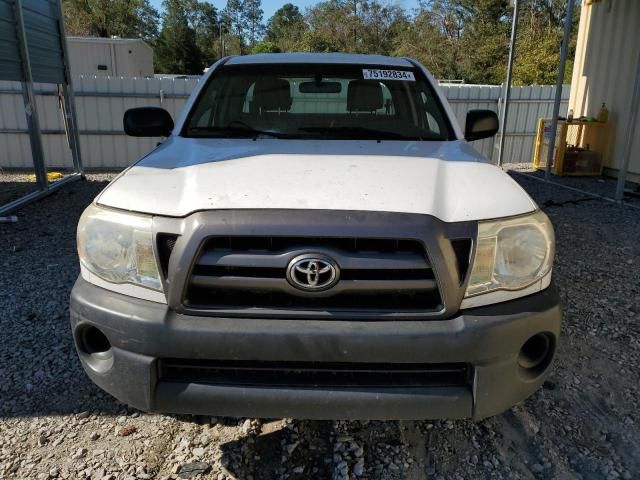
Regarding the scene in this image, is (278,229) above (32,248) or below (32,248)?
above

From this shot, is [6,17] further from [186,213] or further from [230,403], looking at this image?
[230,403]

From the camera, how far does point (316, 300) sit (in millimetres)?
1829

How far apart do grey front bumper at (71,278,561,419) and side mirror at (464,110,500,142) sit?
2.02 m

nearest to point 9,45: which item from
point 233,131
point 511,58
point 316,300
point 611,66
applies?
point 233,131

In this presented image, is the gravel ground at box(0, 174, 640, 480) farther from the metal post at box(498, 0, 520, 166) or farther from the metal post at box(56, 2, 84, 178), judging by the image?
the metal post at box(498, 0, 520, 166)

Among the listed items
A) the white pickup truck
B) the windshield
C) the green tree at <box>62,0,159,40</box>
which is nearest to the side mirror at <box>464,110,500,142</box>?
the windshield

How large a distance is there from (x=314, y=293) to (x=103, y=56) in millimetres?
27032

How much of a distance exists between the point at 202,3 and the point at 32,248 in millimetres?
91617

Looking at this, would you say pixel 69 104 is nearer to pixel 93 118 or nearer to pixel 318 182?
pixel 93 118

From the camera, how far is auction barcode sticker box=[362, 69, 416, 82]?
11.4 feet

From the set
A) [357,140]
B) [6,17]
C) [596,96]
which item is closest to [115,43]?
[6,17]

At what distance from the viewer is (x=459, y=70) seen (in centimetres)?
3716

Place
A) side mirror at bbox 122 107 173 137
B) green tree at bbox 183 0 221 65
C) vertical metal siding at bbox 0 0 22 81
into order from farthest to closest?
green tree at bbox 183 0 221 65, vertical metal siding at bbox 0 0 22 81, side mirror at bbox 122 107 173 137

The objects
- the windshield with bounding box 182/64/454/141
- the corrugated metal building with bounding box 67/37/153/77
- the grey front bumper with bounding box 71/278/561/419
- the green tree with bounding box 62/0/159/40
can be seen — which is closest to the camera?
the grey front bumper with bounding box 71/278/561/419
